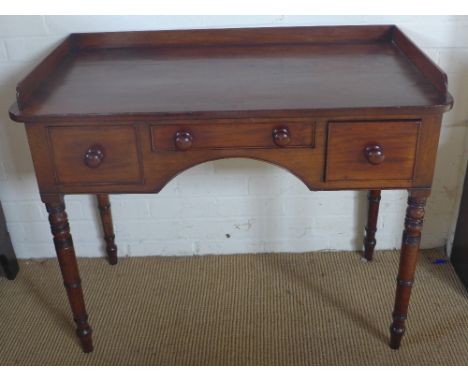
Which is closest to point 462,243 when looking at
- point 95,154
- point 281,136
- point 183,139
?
point 281,136

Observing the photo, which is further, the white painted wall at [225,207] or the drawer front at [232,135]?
the white painted wall at [225,207]

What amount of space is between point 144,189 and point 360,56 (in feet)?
2.37

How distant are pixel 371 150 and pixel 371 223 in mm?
748

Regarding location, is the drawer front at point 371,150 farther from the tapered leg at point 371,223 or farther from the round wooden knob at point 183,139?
the tapered leg at point 371,223

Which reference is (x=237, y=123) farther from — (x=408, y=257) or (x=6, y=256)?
(x=6, y=256)

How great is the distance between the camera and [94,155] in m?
1.32

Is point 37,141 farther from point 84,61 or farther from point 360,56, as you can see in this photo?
point 360,56

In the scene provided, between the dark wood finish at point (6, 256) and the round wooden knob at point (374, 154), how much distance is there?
4.45 feet

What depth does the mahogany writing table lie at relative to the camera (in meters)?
1.28

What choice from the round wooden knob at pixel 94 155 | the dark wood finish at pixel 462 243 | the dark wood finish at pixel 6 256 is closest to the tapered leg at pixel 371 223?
the dark wood finish at pixel 462 243

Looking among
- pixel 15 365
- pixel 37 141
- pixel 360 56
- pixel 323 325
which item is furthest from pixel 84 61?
pixel 323 325

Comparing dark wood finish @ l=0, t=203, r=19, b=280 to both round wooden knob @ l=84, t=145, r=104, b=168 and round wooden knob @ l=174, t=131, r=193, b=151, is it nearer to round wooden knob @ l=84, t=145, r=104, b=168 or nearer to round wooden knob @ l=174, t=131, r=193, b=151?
round wooden knob @ l=84, t=145, r=104, b=168

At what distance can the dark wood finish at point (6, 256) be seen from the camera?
201 cm

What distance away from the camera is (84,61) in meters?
1.63
